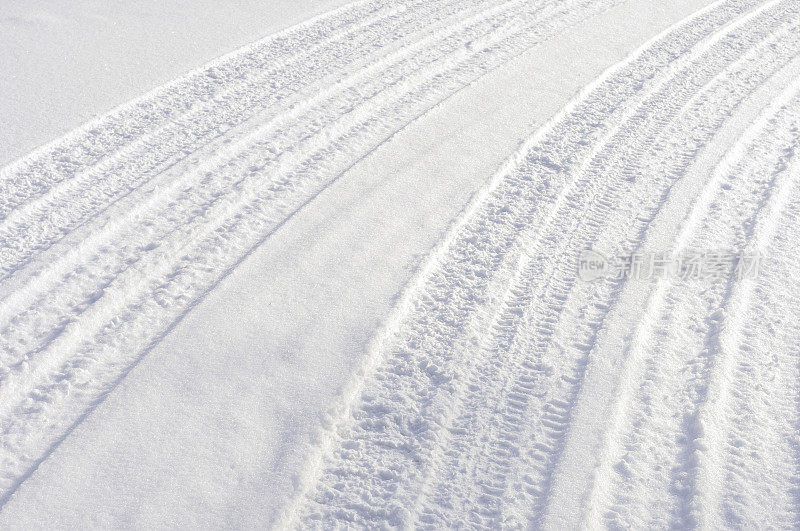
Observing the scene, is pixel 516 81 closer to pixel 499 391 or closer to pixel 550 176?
pixel 550 176

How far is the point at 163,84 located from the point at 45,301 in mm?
3191

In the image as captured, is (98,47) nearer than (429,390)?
No

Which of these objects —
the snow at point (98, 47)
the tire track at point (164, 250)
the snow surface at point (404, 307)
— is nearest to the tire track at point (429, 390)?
the snow surface at point (404, 307)

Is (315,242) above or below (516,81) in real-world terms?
below

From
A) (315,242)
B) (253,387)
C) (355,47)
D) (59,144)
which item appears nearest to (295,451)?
(253,387)

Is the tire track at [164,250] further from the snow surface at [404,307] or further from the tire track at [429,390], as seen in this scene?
the tire track at [429,390]

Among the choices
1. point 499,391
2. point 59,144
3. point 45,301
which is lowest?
point 499,391

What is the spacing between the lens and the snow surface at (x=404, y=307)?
2926 millimetres

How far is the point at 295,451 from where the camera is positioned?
3.05 m

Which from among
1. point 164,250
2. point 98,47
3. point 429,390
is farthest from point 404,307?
point 98,47

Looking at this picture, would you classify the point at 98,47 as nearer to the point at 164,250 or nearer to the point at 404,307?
the point at 164,250

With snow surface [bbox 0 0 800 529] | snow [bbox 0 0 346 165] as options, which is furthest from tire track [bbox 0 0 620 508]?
snow [bbox 0 0 346 165]

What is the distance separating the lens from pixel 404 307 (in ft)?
12.8

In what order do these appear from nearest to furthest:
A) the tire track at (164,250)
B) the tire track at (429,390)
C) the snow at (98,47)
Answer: the tire track at (429,390) → the tire track at (164,250) → the snow at (98,47)
